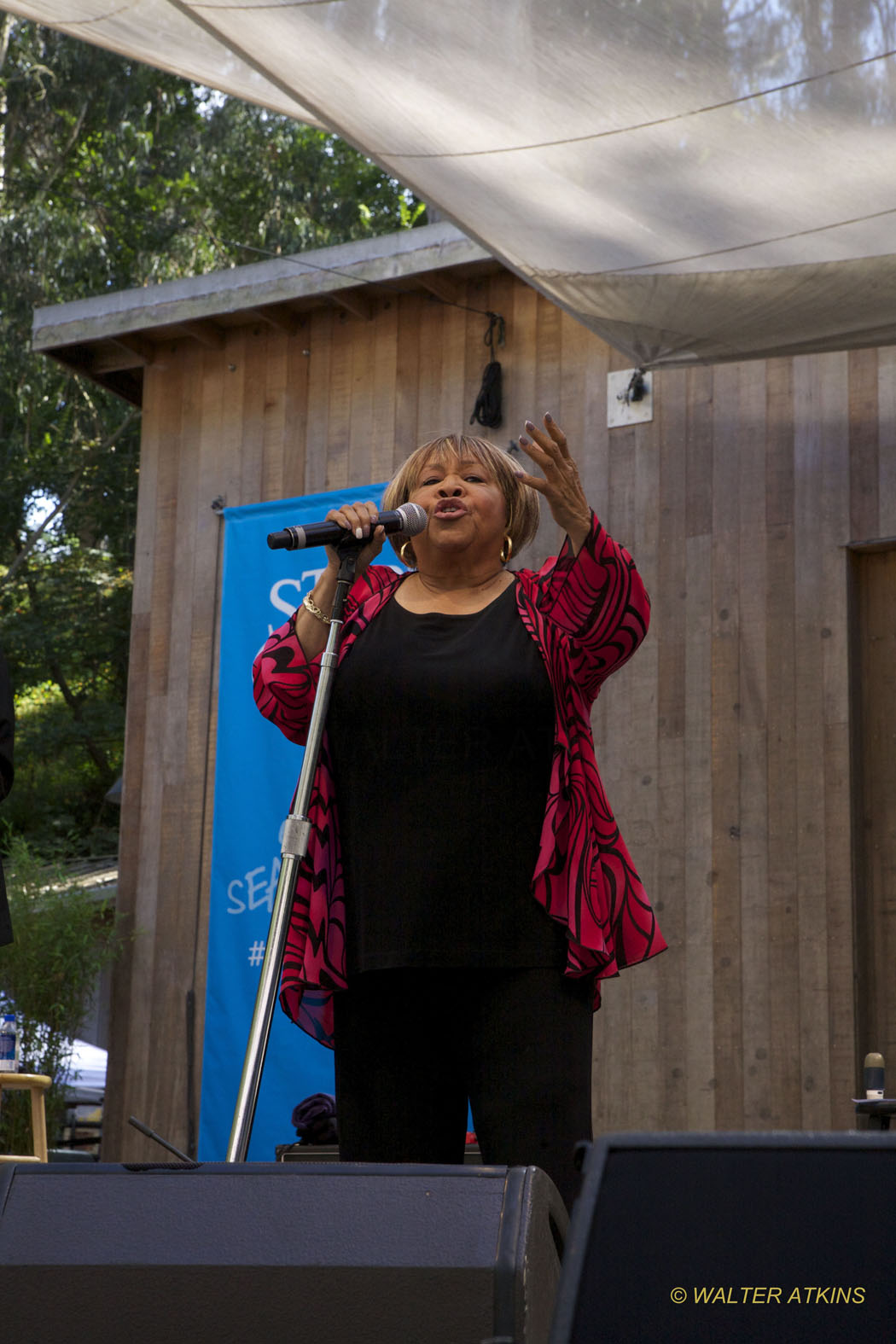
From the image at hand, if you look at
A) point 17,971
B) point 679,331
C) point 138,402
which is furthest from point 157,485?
point 679,331

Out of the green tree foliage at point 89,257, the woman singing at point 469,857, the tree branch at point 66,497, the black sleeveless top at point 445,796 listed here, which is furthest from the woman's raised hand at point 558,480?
the tree branch at point 66,497

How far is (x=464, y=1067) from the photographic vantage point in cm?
193

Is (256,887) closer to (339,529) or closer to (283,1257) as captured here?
(339,529)

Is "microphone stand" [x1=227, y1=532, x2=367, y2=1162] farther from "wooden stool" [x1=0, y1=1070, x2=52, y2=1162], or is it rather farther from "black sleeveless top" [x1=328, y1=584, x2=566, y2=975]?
"wooden stool" [x1=0, y1=1070, x2=52, y2=1162]

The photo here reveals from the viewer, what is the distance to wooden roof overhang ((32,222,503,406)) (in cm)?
569

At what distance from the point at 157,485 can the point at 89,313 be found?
0.76 meters

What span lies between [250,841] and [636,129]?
2.99 metres

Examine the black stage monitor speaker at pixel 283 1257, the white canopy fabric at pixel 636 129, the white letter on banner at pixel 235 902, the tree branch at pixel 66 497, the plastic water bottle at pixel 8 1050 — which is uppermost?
the tree branch at pixel 66 497

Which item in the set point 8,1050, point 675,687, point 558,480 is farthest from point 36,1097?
point 558,480

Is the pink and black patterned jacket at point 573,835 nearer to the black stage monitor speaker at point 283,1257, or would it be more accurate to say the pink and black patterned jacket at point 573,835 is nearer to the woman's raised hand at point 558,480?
the woman's raised hand at point 558,480

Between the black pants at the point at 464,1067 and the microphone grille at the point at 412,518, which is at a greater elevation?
the microphone grille at the point at 412,518

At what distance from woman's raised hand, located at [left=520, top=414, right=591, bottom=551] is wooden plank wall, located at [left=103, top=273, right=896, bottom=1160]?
296cm

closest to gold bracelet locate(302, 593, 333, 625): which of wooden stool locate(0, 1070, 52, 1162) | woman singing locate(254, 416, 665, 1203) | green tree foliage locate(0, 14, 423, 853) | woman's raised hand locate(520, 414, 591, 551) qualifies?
woman singing locate(254, 416, 665, 1203)

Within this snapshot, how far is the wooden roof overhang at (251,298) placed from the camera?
18.7 ft
